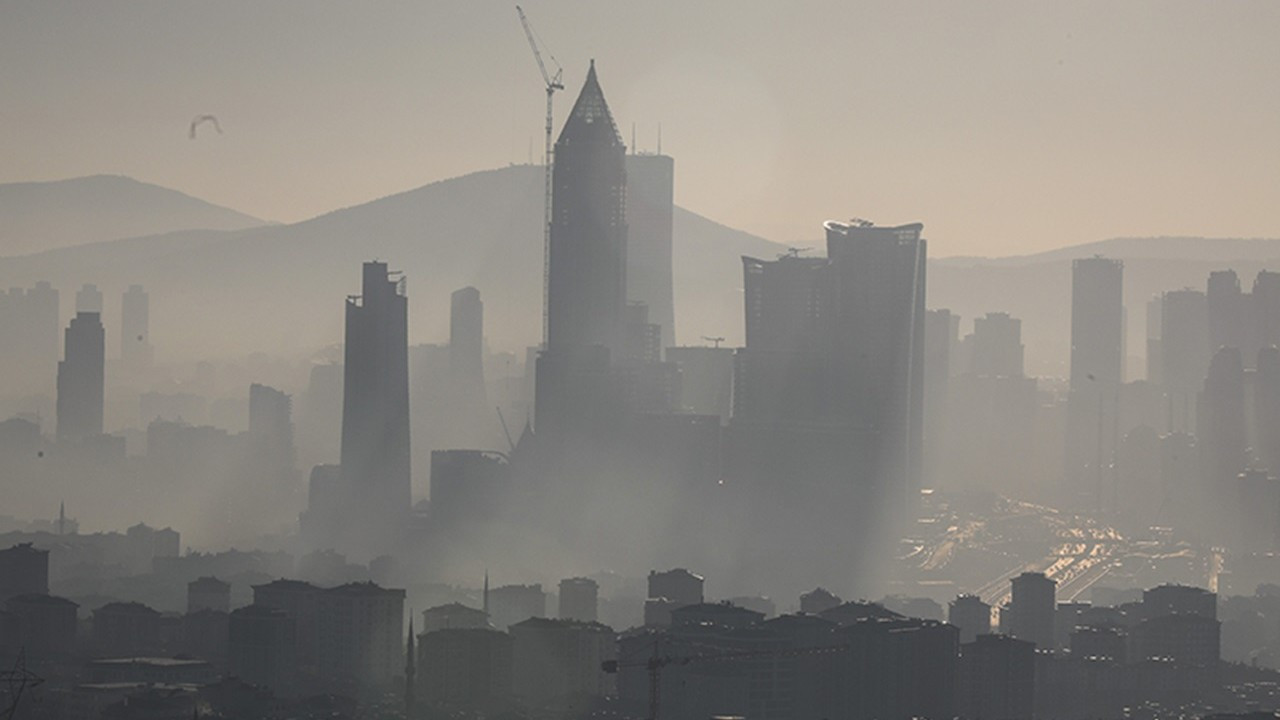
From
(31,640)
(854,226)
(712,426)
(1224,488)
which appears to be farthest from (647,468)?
(31,640)

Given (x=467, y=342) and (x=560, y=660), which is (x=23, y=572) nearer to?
(x=560, y=660)

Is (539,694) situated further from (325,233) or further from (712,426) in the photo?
(325,233)

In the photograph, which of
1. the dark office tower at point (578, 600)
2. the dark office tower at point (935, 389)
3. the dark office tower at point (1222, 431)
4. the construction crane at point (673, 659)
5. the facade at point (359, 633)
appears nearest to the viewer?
the construction crane at point (673, 659)

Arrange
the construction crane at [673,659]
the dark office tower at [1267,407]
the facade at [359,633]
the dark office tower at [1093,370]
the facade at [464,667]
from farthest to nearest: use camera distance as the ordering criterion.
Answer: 1. the dark office tower at [1093,370]
2. the dark office tower at [1267,407]
3. the facade at [359,633]
4. the facade at [464,667]
5. the construction crane at [673,659]

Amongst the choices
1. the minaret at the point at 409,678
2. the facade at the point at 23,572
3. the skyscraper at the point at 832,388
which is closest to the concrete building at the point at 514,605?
the minaret at the point at 409,678

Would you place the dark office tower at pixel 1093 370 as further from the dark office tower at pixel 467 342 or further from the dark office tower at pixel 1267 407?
the dark office tower at pixel 467 342

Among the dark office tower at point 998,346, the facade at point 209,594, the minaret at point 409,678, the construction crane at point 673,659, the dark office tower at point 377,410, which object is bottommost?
the minaret at point 409,678

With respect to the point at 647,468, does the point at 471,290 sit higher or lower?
higher
